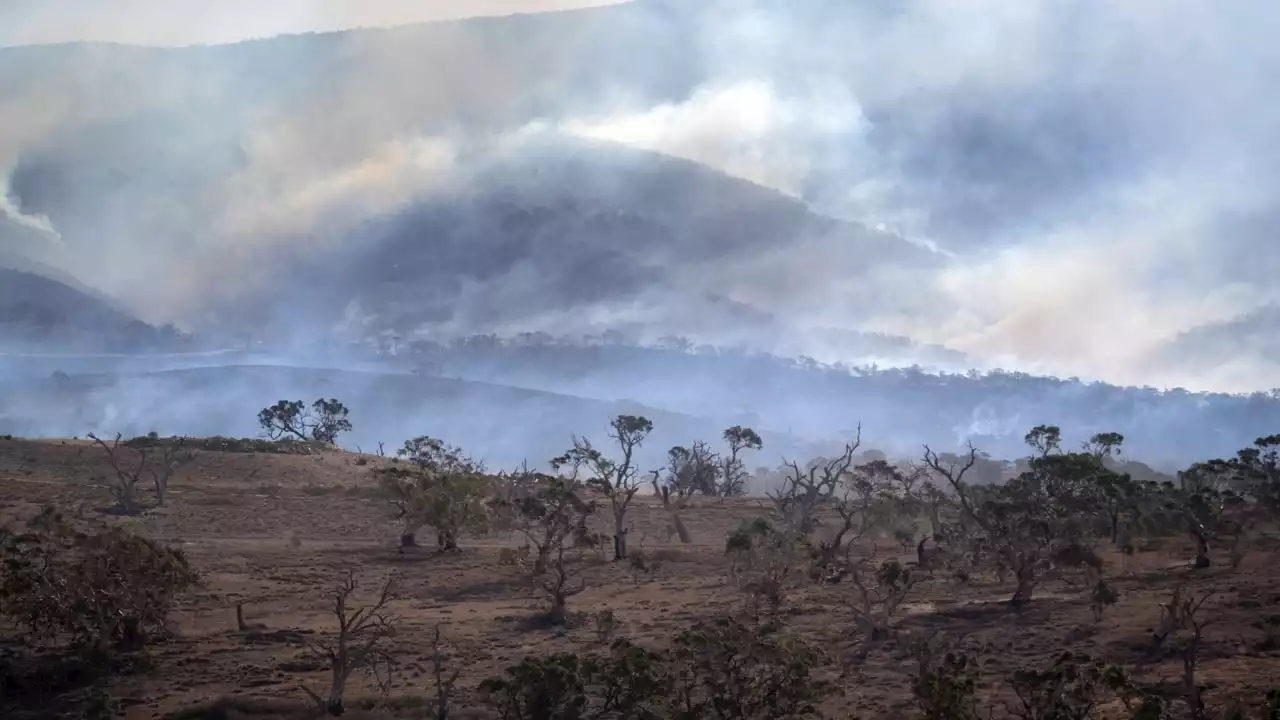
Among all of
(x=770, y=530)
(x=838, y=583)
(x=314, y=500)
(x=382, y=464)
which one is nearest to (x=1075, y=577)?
(x=838, y=583)

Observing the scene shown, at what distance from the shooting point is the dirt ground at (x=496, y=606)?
93.5ft

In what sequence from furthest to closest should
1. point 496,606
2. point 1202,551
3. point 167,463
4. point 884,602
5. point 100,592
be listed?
point 167,463, point 1202,551, point 496,606, point 884,602, point 100,592

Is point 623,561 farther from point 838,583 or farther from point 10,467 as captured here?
point 10,467

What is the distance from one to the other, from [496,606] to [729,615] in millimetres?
16946

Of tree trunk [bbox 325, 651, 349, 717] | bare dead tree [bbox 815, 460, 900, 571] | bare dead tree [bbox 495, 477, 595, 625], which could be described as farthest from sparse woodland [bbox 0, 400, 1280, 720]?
bare dead tree [bbox 815, 460, 900, 571]

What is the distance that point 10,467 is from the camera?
83125mm

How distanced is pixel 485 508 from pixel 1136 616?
138 ft

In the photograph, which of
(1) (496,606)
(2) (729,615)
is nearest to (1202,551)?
(2) (729,615)

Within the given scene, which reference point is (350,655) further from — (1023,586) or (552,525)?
(1023,586)

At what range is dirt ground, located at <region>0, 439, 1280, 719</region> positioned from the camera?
28.5 metres

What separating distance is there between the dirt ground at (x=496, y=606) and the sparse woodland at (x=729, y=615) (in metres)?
0.25

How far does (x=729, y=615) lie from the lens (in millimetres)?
29297

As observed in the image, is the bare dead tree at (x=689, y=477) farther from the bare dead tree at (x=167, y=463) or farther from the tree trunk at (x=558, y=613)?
the tree trunk at (x=558, y=613)

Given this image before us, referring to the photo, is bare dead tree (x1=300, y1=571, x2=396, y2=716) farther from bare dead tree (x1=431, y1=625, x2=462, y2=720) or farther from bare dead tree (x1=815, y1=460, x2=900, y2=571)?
bare dead tree (x1=815, y1=460, x2=900, y2=571)
